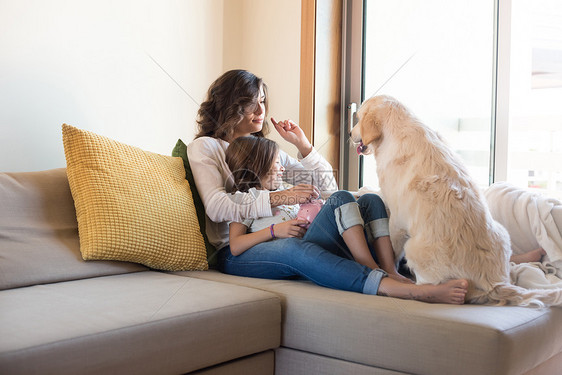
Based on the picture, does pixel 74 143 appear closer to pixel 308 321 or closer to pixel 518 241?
pixel 308 321

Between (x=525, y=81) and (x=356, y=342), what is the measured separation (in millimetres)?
1739

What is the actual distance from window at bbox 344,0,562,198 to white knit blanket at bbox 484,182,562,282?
48cm

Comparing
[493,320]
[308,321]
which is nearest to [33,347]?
[308,321]

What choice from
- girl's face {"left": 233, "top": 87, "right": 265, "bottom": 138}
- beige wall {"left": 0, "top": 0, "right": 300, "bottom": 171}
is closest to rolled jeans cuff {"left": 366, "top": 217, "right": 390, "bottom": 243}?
girl's face {"left": 233, "top": 87, "right": 265, "bottom": 138}

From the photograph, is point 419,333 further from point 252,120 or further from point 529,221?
point 252,120

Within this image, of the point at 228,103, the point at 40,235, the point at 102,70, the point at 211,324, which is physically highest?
the point at 102,70

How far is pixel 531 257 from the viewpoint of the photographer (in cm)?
189

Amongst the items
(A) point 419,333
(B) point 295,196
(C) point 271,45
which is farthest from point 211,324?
(C) point 271,45

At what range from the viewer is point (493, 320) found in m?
1.39

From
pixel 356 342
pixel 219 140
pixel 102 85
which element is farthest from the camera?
pixel 102 85

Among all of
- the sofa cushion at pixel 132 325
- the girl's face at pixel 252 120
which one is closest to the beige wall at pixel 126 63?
the girl's face at pixel 252 120

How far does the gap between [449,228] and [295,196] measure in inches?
23.4

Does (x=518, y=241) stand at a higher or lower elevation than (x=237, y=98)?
lower

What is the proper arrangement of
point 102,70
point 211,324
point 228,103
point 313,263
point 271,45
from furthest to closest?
point 271,45
point 102,70
point 228,103
point 313,263
point 211,324
